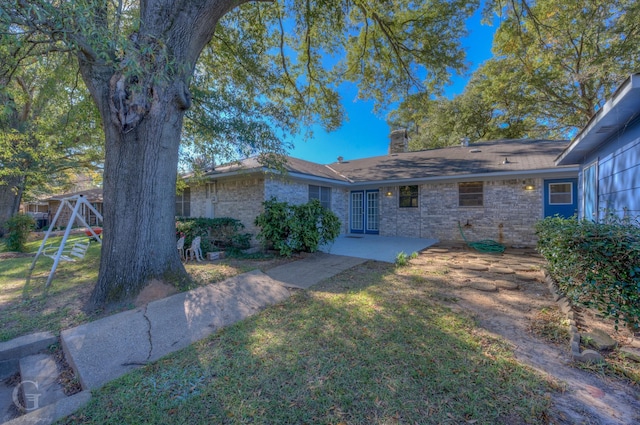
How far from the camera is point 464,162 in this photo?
10555 millimetres

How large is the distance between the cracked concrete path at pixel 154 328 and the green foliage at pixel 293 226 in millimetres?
2539

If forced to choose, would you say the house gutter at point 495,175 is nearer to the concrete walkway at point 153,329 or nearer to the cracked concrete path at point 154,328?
the concrete walkway at point 153,329

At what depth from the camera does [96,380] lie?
234 cm

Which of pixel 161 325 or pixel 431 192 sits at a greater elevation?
pixel 431 192

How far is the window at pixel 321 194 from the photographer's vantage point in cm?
1084

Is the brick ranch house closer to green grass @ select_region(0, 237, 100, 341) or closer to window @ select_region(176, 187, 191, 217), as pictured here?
window @ select_region(176, 187, 191, 217)

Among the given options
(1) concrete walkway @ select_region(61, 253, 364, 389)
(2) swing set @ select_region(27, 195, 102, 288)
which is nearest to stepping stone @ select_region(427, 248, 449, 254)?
(1) concrete walkway @ select_region(61, 253, 364, 389)

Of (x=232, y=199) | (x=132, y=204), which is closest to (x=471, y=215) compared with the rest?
(x=232, y=199)

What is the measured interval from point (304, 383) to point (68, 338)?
295cm

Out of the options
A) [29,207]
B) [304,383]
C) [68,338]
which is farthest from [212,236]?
[29,207]

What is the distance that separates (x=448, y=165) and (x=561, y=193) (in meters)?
3.72

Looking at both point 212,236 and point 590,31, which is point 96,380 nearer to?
point 212,236

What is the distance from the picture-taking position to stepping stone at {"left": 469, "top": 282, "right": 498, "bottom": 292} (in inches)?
179

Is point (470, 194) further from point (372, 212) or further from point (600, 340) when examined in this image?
point (600, 340)
